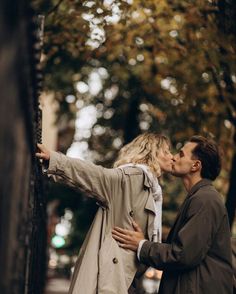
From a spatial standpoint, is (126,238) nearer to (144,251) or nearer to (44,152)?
(144,251)

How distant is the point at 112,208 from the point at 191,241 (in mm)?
574

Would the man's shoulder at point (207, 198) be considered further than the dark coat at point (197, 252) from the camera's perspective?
A: Yes

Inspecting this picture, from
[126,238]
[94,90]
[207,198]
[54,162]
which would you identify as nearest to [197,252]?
[207,198]

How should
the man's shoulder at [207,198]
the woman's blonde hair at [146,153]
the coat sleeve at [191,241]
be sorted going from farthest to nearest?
1. the woman's blonde hair at [146,153]
2. the man's shoulder at [207,198]
3. the coat sleeve at [191,241]

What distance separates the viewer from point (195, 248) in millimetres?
4328

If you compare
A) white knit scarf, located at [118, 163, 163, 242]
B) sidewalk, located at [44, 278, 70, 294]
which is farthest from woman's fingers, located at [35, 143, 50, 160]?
sidewalk, located at [44, 278, 70, 294]

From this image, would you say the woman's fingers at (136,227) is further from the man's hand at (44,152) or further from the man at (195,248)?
the man's hand at (44,152)

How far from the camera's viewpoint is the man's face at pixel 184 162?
4891 mm

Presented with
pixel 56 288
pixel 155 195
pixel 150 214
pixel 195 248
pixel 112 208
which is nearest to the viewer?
pixel 195 248

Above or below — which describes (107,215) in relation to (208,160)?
below

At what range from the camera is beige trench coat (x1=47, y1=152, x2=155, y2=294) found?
4.47 metres

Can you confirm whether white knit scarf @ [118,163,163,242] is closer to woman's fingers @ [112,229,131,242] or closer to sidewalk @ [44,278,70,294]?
woman's fingers @ [112,229,131,242]

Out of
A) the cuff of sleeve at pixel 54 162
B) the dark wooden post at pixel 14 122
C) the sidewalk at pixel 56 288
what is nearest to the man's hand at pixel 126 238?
the cuff of sleeve at pixel 54 162

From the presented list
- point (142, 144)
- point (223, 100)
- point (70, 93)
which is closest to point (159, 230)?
point (142, 144)
